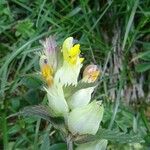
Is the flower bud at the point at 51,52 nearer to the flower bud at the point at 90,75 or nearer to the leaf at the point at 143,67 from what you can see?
the flower bud at the point at 90,75

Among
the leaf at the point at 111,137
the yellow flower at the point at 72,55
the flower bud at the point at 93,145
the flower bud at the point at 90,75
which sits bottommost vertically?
the flower bud at the point at 93,145

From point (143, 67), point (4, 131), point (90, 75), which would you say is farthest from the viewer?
point (143, 67)

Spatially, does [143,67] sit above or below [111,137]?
above

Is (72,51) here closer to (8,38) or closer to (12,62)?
(12,62)

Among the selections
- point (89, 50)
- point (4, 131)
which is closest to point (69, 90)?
point (4, 131)

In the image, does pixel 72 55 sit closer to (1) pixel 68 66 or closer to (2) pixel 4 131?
(1) pixel 68 66

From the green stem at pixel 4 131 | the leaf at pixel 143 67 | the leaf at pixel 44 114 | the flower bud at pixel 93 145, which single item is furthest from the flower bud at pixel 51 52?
the leaf at pixel 143 67

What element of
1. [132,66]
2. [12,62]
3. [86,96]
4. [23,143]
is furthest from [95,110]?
[132,66]

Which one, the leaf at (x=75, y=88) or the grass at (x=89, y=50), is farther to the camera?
the grass at (x=89, y=50)
